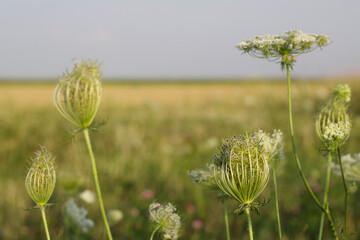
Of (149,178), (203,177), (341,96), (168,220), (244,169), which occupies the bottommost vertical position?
(149,178)

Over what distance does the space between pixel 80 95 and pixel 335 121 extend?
126cm

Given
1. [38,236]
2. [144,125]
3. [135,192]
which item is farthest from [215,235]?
[144,125]

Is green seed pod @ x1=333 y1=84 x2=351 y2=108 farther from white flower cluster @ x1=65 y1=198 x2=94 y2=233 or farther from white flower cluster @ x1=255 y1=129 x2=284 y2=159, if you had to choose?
white flower cluster @ x1=65 y1=198 x2=94 y2=233

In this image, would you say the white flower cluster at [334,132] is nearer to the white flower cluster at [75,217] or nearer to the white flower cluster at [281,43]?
the white flower cluster at [281,43]

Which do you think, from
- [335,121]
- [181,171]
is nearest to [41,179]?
[335,121]

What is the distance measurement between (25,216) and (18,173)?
92.8 inches

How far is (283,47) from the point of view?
1715mm

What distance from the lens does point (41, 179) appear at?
1437 millimetres

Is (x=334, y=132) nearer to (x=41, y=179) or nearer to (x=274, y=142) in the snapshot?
(x=274, y=142)

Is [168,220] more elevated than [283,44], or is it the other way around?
[283,44]

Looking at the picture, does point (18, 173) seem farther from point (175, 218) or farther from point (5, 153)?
point (175, 218)

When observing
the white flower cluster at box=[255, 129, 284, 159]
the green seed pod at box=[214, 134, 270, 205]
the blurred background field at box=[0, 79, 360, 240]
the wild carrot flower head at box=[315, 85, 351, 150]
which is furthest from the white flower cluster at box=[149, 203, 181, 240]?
the wild carrot flower head at box=[315, 85, 351, 150]

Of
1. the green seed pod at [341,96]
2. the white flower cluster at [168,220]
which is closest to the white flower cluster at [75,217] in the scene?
the white flower cluster at [168,220]

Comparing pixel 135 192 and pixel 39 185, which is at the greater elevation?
pixel 39 185
